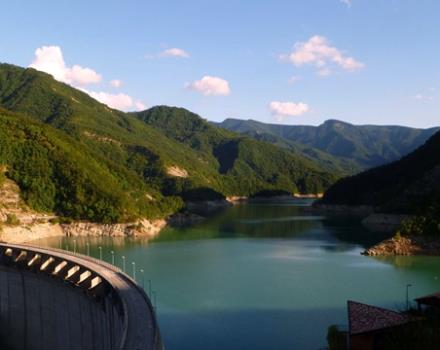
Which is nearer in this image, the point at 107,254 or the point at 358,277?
the point at 358,277

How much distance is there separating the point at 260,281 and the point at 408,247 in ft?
107

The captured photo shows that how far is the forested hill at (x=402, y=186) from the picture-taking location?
114m

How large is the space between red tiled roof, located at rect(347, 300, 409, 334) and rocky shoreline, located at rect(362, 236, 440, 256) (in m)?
54.2

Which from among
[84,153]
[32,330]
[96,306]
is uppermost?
[84,153]

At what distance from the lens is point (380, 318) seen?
92.9 feet

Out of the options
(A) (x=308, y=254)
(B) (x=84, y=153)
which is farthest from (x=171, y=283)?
(B) (x=84, y=153)

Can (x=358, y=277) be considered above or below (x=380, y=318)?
below

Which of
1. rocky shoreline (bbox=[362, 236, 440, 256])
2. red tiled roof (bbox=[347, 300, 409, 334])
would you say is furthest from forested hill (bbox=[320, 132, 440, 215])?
red tiled roof (bbox=[347, 300, 409, 334])

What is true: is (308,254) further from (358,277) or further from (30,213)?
(30,213)

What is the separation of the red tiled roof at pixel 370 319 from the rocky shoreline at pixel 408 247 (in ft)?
178

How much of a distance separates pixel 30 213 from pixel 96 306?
74.7 metres

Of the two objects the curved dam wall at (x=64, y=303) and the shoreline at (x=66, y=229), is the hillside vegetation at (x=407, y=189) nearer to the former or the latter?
the shoreline at (x=66, y=229)

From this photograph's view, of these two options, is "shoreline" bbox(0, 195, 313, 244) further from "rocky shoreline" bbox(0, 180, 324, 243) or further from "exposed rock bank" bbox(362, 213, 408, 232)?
"exposed rock bank" bbox(362, 213, 408, 232)

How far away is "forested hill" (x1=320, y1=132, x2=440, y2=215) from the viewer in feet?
376
